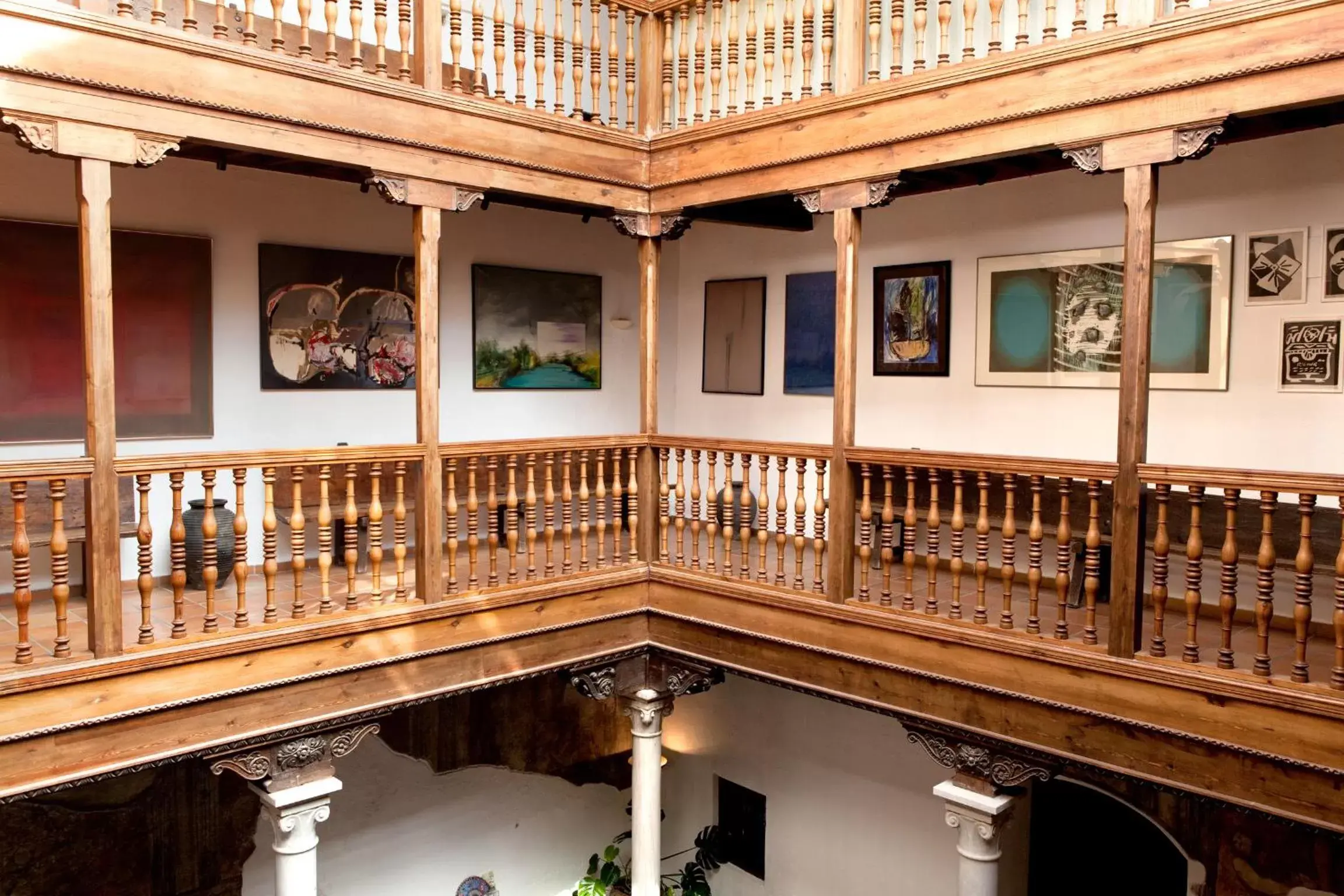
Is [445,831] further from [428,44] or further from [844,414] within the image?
[428,44]

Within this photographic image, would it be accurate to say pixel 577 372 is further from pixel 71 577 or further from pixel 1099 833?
pixel 1099 833

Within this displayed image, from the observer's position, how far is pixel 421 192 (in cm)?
594

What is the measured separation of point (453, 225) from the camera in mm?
8383

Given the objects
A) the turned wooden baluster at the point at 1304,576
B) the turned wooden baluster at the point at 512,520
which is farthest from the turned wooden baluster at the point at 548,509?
the turned wooden baluster at the point at 1304,576

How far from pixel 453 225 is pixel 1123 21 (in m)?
5.18

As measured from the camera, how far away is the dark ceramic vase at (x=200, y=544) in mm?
6539

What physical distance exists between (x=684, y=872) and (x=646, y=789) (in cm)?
233

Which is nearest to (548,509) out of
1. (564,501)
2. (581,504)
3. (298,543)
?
(564,501)

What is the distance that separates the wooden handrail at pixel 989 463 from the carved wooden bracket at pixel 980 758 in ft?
4.80

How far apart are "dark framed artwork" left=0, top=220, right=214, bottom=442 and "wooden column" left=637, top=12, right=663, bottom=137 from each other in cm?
321

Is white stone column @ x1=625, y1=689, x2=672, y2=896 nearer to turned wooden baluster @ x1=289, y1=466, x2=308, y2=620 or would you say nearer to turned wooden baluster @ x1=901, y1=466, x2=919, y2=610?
turned wooden baluster @ x1=901, y1=466, x2=919, y2=610

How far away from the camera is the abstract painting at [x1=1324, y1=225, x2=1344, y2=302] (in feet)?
18.9

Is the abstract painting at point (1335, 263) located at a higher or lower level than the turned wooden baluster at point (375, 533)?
higher

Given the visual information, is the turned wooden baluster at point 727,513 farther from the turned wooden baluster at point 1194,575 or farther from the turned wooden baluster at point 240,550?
the turned wooden baluster at point 240,550
